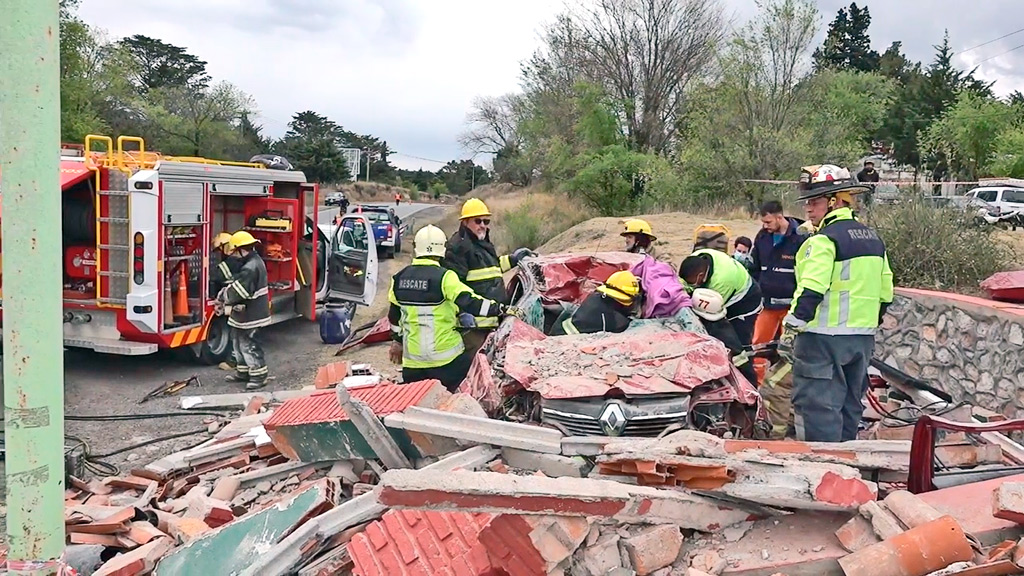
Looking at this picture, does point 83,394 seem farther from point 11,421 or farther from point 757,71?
point 757,71

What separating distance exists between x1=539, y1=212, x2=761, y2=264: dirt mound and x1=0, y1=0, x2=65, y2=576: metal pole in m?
10.1

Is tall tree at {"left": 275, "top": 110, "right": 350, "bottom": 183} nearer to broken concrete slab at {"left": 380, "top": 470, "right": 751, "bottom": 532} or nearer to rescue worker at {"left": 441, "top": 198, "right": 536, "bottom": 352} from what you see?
rescue worker at {"left": 441, "top": 198, "right": 536, "bottom": 352}

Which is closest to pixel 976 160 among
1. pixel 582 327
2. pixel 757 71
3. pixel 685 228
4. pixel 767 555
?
pixel 757 71

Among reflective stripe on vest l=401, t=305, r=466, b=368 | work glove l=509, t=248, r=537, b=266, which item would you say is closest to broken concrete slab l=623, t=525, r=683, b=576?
reflective stripe on vest l=401, t=305, r=466, b=368

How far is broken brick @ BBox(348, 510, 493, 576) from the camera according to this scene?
3193 mm

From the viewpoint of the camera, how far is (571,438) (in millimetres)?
3781

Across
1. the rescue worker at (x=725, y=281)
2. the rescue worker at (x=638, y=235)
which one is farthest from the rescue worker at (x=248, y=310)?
the rescue worker at (x=725, y=281)

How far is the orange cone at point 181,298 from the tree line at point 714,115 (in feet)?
42.0

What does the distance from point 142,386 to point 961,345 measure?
7498mm

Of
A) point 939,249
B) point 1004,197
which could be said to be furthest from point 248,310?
point 1004,197

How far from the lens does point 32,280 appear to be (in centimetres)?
262

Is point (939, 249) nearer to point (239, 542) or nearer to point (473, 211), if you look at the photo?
point (473, 211)

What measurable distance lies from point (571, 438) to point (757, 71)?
56.6 feet

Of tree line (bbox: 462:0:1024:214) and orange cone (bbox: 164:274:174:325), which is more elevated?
tree line (bbox: 462:0:1024:214)
